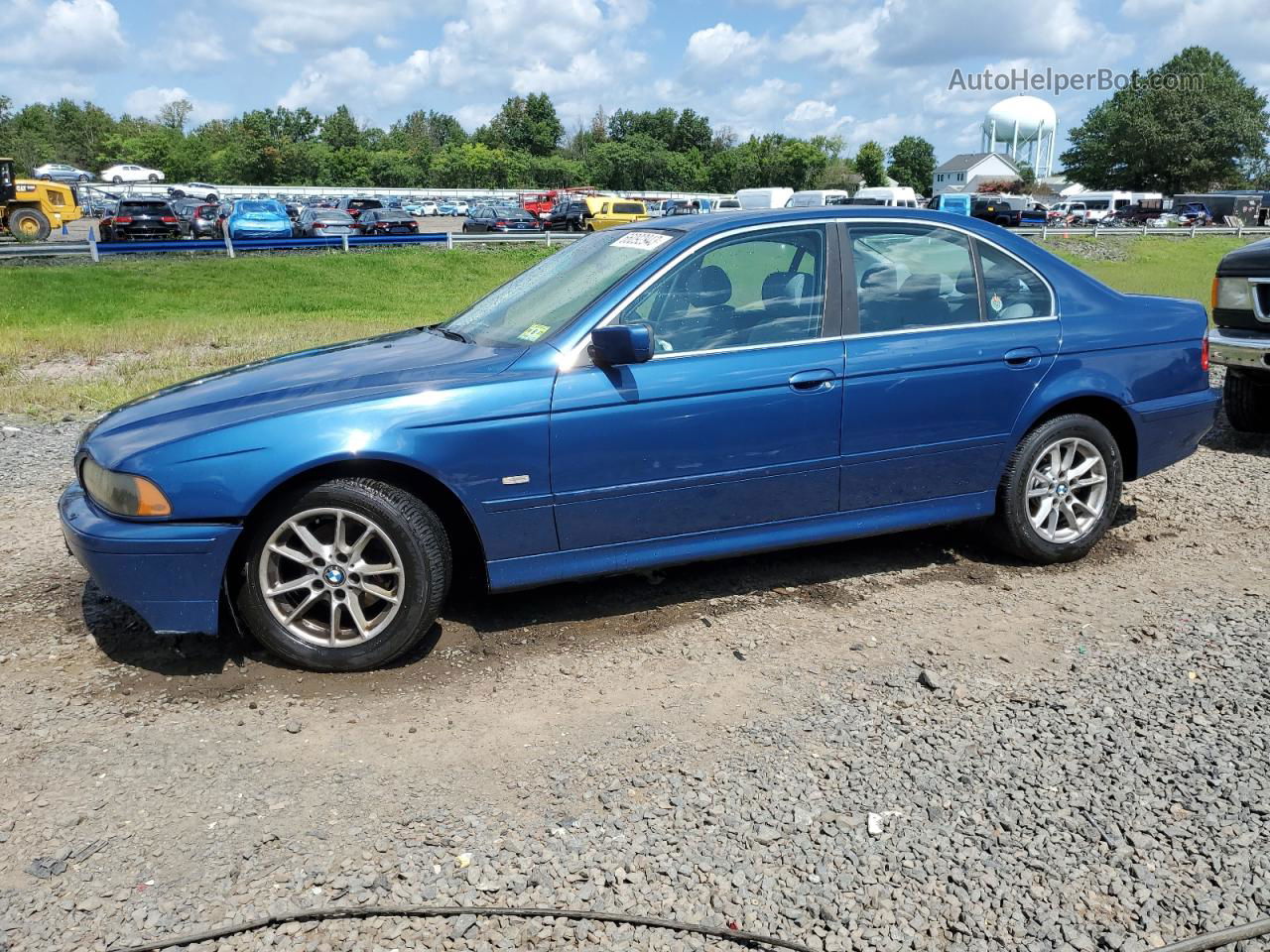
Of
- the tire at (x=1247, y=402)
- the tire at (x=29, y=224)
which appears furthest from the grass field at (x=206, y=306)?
the tire at (x=1247, y=402)

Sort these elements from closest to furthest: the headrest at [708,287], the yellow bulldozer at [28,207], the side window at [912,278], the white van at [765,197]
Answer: the headrest at [708,287], the side window at [912,278], the yellow bulldozer at [28,207], the white van at [765,197]

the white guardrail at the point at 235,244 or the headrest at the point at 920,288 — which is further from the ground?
the white guardrail at the point at 235,244

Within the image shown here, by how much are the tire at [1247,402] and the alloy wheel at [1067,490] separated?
3.29 meters

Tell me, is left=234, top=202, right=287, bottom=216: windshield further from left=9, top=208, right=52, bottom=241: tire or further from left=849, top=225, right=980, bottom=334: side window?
left=849, top=225, right=980, bottom=334: side window

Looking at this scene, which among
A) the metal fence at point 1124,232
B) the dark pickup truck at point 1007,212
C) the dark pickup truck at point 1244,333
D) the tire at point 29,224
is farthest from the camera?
the dark pickup truck at point 1007,212

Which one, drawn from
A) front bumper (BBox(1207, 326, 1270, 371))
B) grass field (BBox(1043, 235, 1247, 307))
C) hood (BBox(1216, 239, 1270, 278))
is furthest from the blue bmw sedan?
grass field (BBox(1043, 235, 1247, 307))

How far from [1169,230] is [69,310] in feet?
147

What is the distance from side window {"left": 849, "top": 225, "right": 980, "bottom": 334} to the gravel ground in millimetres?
1225

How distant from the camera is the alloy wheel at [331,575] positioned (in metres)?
3.77

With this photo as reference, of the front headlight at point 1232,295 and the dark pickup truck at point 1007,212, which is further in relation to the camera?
the dark pickup truck at point 1007,212

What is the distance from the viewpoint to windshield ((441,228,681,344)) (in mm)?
4316

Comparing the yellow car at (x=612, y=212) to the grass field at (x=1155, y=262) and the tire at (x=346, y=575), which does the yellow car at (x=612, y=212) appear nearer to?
the grass field at (x=1155, y=262)

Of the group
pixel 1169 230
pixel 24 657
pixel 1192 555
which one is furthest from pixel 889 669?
pixel 1169 230

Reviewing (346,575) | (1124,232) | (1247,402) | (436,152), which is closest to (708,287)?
(346,575)
